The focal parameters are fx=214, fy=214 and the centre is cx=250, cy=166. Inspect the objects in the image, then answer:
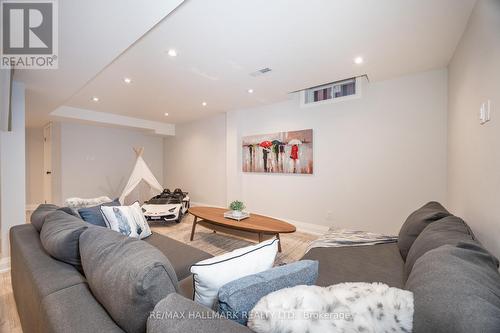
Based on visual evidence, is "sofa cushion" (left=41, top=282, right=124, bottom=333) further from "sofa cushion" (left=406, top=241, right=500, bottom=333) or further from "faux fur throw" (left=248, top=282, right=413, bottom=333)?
"sofa cushion" (left=406, top=241, right=500, bottom=333)

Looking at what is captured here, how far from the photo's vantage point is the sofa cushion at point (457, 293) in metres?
0.58

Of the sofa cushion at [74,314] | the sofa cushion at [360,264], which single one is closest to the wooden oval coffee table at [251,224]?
the sofa cushion at [360,264]

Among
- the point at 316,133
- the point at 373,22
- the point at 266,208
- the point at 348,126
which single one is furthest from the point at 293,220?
the point at 373,22

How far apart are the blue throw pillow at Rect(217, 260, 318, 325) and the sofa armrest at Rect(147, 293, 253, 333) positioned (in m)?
0.07

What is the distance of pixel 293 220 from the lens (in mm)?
3971

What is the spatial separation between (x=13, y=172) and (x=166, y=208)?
6.98ft

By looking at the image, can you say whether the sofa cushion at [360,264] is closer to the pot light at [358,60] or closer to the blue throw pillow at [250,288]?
the blue throw pillow at [250,288]

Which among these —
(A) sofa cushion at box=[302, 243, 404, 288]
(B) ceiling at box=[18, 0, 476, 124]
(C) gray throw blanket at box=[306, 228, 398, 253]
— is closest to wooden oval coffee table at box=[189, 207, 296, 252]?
(C) gray throw blanket at box=[306, 228, 398, 253]

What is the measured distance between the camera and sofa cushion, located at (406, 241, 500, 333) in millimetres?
577

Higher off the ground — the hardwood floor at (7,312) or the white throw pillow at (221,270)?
the white throw pillow at (221,270)

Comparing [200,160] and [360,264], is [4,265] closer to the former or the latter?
[360,264]

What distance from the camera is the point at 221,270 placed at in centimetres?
83

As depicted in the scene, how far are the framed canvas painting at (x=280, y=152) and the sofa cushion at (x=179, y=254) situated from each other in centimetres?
252

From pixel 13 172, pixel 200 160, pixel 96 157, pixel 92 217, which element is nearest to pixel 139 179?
pixel 200 160
